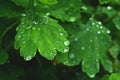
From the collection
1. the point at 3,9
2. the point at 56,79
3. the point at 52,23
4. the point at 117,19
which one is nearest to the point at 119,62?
the point at 117,19

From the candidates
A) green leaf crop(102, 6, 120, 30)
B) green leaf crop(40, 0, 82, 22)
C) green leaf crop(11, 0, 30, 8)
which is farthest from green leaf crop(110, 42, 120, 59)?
green leaf crop(11, 0, 30, 8)

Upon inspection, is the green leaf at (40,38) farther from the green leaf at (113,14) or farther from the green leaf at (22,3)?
the green leaf at (113,14)

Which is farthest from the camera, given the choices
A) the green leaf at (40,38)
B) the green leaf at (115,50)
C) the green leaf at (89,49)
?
the green leaf at (115,50)

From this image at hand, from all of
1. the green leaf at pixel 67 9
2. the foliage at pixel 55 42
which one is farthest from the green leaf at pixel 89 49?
the green leaf at pixel 67 9

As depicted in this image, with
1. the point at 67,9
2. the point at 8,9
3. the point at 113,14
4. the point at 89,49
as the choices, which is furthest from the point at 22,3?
the point at 113,14

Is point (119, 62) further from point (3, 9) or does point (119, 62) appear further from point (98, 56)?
point (3, 9)

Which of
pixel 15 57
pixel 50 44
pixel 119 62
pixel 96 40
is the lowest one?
pixel 119 62
